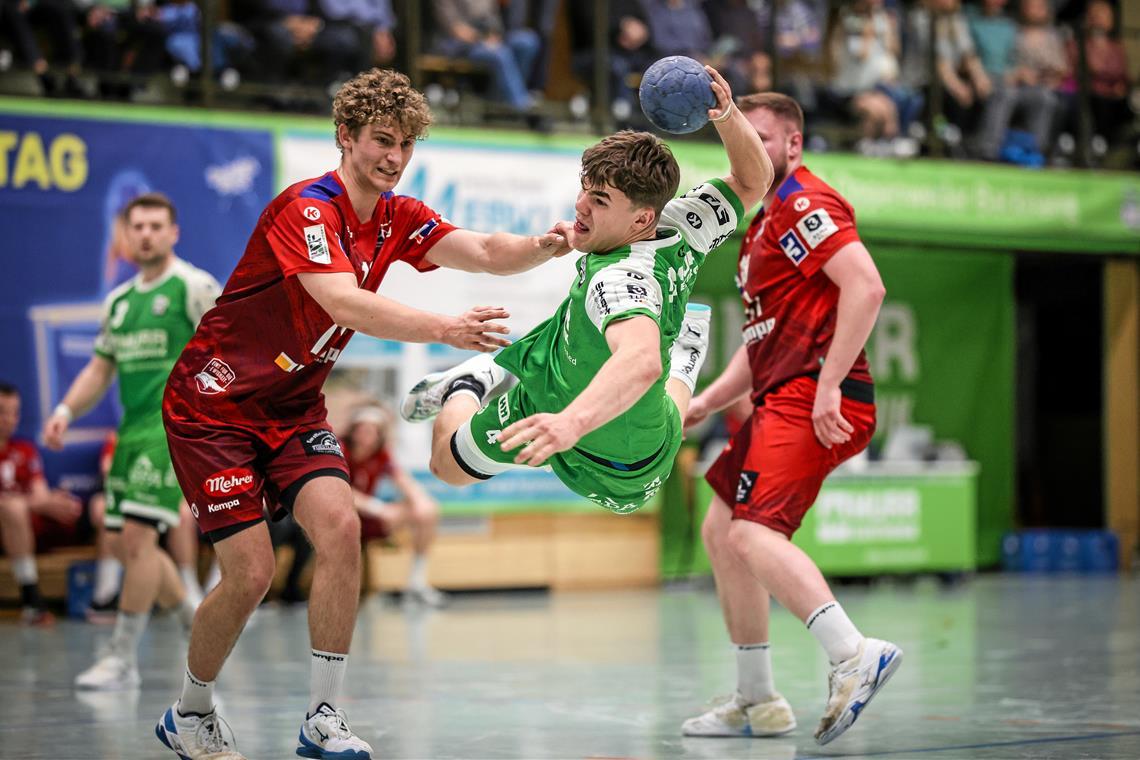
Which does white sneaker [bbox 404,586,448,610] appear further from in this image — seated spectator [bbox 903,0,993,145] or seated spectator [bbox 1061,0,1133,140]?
seated spectator [bbox 1061,0,1133,140]

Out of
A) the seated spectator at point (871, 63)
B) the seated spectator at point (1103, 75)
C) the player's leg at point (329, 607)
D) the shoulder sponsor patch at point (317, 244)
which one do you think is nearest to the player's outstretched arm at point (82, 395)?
the player's leg at point (329, 607)

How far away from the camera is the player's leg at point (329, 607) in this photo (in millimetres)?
4645

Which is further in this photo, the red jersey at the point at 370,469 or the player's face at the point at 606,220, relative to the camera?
the red jersey at the point at 370,469

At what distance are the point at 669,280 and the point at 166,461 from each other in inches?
148

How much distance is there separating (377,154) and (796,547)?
195 cm

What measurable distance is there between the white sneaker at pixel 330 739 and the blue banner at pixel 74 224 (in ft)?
23.3

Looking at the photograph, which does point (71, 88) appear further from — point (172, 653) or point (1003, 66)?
point (1003, 66)

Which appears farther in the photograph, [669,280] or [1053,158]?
[1053,158]

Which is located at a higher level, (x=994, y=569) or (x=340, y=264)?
(x=340, y=264)

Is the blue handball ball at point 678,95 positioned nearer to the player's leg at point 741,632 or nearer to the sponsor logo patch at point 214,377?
the player's leg at point 741,632

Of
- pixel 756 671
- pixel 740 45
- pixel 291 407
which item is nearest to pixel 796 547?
pixel 756 671

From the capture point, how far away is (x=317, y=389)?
494 centimetres

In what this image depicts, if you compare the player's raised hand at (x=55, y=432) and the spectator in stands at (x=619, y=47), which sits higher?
the spectator in stands at (x=619, y=47)

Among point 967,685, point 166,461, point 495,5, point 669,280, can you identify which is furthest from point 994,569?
point 669,280
